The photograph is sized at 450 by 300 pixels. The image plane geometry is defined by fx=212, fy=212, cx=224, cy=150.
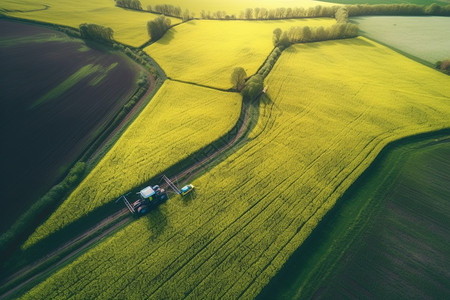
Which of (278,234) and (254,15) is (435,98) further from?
(254,15)

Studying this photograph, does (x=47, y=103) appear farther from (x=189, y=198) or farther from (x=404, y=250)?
(x=404, y=250)

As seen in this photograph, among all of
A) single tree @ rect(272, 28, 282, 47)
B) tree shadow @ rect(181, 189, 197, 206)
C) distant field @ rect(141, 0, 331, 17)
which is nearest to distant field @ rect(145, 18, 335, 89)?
single tree @ rect(272, 28, 282, 47)

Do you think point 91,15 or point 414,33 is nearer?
point 414,33

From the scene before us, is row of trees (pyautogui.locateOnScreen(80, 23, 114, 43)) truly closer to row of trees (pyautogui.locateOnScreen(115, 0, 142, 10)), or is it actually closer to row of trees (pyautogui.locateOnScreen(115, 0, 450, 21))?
row of trees (pyautogui.locateOnScreen(115, 0, 450, 21))

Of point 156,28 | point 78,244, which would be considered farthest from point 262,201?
point 156,28

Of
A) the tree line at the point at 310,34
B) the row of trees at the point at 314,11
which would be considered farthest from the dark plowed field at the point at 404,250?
the row of trees at the point at 314,11

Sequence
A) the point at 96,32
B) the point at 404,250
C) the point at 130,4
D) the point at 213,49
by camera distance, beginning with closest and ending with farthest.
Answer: the point at 404,250 < the point at 96,32 < the point at 213,49 < the point at 130,4

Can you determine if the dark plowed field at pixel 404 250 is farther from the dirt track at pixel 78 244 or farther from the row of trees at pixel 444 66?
the row of trees at pixel 444 66

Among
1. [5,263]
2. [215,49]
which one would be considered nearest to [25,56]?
[215,49]
